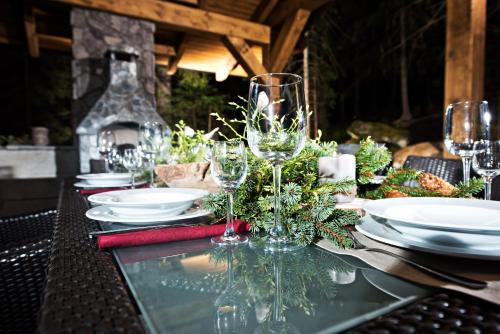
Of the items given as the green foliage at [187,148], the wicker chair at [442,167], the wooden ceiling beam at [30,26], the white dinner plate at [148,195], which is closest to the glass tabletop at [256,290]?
the white dinner plate at [148,195]

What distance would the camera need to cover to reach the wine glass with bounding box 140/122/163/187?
1.28 metres

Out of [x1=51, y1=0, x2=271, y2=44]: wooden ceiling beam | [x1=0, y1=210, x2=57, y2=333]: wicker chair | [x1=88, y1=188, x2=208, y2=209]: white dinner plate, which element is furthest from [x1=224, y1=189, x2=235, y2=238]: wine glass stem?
[x1=51, y1=0, x2=271, y2=44]: wooden ceiling beam

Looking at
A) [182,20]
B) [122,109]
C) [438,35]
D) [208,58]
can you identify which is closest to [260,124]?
[122,109]

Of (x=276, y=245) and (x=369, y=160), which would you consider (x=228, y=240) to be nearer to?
(x=276, y=245)

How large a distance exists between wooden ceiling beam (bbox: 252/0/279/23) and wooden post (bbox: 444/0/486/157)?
2.65 m

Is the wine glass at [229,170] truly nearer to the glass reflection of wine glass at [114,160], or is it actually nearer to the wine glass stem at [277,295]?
the wine glass stem at [277,295]

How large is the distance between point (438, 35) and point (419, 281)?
9.65 meters

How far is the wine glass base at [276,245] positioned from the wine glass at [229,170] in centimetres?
3

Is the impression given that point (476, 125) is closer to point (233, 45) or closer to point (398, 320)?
point (398, 320)

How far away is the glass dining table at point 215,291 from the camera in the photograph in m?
0.28

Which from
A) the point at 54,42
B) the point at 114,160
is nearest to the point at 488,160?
the point at 114,160

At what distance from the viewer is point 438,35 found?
8141 millimetres

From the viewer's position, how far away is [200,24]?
172 inches

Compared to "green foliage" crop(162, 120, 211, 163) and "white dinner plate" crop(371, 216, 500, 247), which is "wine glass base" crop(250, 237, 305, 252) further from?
"green foliage" crop(162, 120, 211, 163)
